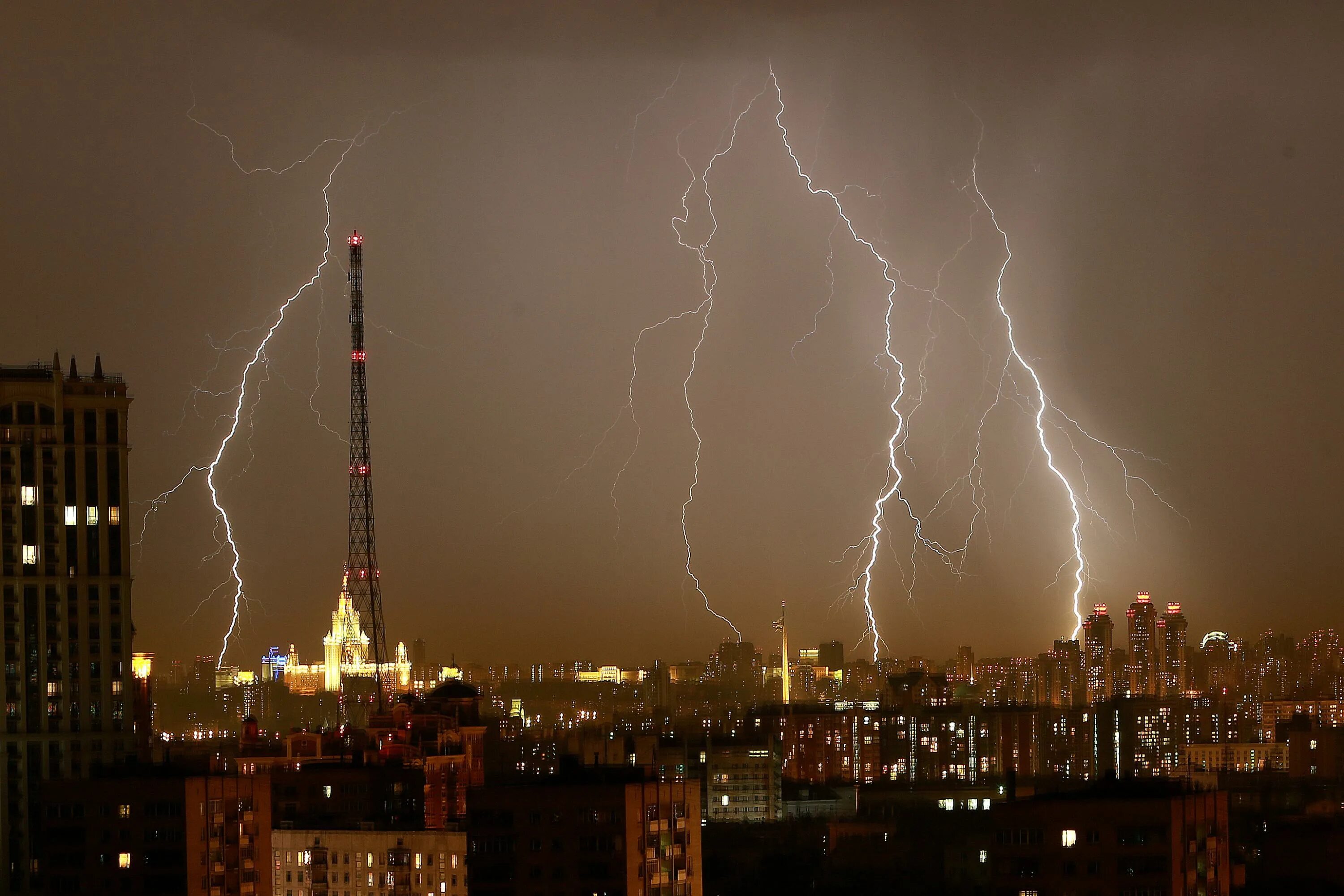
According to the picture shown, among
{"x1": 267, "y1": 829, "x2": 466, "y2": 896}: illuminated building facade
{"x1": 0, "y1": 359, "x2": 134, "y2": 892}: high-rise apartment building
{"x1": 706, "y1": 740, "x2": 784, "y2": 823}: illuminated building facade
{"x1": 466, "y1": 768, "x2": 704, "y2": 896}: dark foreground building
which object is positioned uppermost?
{"x1": 0, "y1": 359, "x2": 134, "y2": 892}: high-rise apartment building

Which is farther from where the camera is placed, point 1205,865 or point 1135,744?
point 1135,744

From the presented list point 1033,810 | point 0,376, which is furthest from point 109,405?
point 1033,810

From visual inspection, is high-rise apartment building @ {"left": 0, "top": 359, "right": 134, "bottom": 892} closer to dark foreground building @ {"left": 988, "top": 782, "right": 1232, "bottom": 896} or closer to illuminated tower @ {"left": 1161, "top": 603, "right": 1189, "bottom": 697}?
dark foreground building @ {"left": 988, "top": 782, "right": 1232, "bottom": 896}

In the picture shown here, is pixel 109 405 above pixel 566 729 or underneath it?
above

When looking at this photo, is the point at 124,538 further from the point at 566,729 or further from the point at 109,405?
the point at 566,729

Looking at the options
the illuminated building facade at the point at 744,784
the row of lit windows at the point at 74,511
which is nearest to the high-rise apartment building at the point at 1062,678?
the illuminated building facade at the point at 744,784

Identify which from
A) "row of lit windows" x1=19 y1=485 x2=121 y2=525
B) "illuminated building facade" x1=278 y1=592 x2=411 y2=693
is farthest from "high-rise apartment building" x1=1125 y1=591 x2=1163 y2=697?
"row of lit windows" x1=19 y1=485 x2=121 y2=525

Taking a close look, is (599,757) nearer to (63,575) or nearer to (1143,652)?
(63,575)
